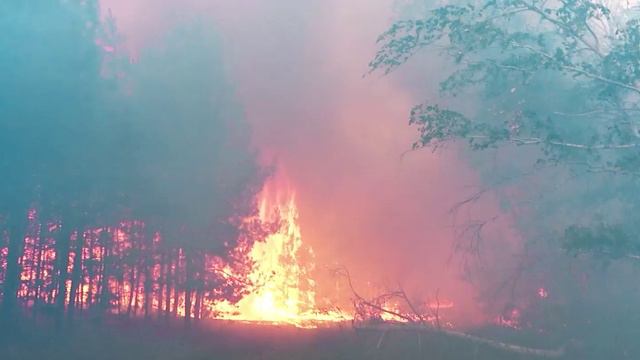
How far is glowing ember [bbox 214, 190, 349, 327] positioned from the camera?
23.6 metres

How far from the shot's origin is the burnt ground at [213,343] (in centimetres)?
1271

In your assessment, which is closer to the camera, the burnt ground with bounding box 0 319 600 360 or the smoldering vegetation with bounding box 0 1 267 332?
the burnt ground with bounding box 0 319 600 360

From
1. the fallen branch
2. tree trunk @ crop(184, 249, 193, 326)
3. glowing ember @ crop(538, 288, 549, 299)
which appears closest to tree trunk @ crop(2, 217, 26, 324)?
tree trunk @ crop(184, 249, 193, 326)

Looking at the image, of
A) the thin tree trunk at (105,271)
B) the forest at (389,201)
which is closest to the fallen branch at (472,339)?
the forest at (389,201)

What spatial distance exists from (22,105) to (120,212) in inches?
206

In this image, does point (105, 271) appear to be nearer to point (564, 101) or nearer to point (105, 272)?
point (105, 272)

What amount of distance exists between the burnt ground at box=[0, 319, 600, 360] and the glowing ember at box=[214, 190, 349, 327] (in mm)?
2260

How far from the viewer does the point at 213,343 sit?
1756 cm

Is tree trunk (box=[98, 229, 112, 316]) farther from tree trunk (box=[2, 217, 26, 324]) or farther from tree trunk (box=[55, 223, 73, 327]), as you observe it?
tree trunk (box=[2, 217, 26, 324])

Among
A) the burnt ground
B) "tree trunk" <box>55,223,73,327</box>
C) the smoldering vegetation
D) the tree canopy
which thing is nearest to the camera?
the tree canopy

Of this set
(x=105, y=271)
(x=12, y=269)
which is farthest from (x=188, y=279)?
(x=12, y=269)

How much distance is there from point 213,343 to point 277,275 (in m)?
7.39

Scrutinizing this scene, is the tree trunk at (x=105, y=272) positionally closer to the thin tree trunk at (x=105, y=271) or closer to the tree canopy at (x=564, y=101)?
the thin tree trunk at (x=105, y=271)

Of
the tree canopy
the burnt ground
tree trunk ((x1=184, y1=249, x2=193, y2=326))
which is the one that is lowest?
the burnt ground
